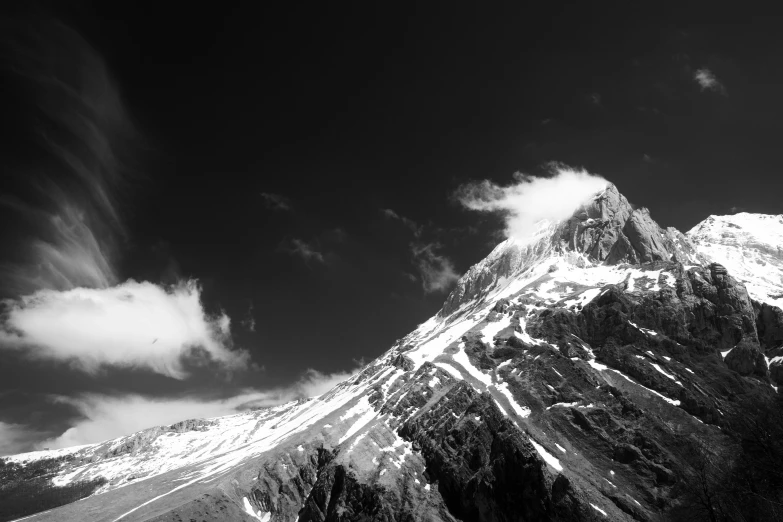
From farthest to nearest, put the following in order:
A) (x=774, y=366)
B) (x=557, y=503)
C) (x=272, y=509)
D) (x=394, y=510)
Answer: (x=774, y=366), (x=272, y=509), (x=394, y=510), (x=557, y=503)

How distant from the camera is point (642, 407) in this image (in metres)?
167

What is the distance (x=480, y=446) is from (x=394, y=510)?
35.2m

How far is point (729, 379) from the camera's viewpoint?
183m

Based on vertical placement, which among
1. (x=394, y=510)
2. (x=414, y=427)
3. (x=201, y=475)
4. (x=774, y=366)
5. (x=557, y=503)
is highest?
(x=201, y=475)

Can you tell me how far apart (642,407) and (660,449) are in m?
22.3

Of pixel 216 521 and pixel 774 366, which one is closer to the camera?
pixel 216 521

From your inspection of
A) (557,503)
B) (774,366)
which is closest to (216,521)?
(557,503)

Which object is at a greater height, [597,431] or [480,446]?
[480,446]

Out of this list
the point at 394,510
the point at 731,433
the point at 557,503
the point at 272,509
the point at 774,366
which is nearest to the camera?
the point at 557,503

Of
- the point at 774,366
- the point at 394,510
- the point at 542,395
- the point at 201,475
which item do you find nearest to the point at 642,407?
the point at 542,395

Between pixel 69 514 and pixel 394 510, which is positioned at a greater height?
pixel 69 514

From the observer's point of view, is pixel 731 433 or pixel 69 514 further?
pixel 69 514

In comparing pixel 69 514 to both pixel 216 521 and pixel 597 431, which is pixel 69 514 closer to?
pixel 216 521

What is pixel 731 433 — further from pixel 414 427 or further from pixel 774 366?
pixel 414 427
